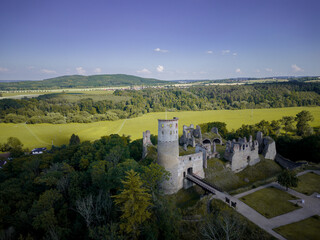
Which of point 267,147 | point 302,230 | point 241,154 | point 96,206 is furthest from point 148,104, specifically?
point 302,230

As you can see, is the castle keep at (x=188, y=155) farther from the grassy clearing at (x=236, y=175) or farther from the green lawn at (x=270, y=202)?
the green lawn at (x=270, y=202)

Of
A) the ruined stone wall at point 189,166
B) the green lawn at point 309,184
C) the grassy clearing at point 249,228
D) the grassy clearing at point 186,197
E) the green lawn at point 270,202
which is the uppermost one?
the ruined stone wall at point 189,166

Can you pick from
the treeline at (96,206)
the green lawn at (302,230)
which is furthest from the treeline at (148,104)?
the green lawn at (302,230)

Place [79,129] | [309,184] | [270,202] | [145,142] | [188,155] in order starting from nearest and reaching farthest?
1. [270,202]
2. [309,184]
3. [188,155]
4. [145,142]
5. [79,129]

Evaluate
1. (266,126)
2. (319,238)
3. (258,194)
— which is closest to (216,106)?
(266,126)

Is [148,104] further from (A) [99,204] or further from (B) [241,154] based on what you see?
(A) [99,204]
